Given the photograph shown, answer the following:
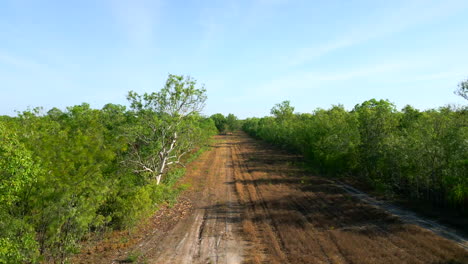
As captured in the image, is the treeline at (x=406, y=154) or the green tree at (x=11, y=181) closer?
the green tree at (x=11, y=181)

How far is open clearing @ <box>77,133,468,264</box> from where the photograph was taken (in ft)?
34.7

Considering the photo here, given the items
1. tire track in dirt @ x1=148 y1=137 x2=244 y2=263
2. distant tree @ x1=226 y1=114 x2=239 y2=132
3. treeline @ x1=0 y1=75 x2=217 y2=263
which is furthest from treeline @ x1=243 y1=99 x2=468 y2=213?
distant tree @ x1=226 y1=114 x2=239 y2=132

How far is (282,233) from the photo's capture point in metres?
13.0

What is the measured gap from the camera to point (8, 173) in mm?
6355

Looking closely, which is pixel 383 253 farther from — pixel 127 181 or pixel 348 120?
pixel 348 120

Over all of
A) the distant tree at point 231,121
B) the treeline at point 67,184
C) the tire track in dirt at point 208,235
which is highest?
the distant tree at point 231,121

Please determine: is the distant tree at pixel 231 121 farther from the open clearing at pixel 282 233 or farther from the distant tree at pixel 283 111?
the open clearing at pixel 282 233

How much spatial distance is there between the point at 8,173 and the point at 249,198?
15.6 meters

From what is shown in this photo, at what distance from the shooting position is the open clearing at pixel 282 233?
34.7 ft

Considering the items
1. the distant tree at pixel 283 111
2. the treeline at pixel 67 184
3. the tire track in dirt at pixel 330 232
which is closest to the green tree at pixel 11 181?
the treeline at pixel 67 184

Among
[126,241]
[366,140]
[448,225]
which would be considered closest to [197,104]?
[126,241]

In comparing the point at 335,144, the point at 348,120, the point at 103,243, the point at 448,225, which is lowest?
the point at 103,243

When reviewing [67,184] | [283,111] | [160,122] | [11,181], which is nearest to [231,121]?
[283,111]

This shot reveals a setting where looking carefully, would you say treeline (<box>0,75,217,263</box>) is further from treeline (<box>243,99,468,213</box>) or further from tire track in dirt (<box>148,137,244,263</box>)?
treeline (<box>243,99,468,213</box>)
